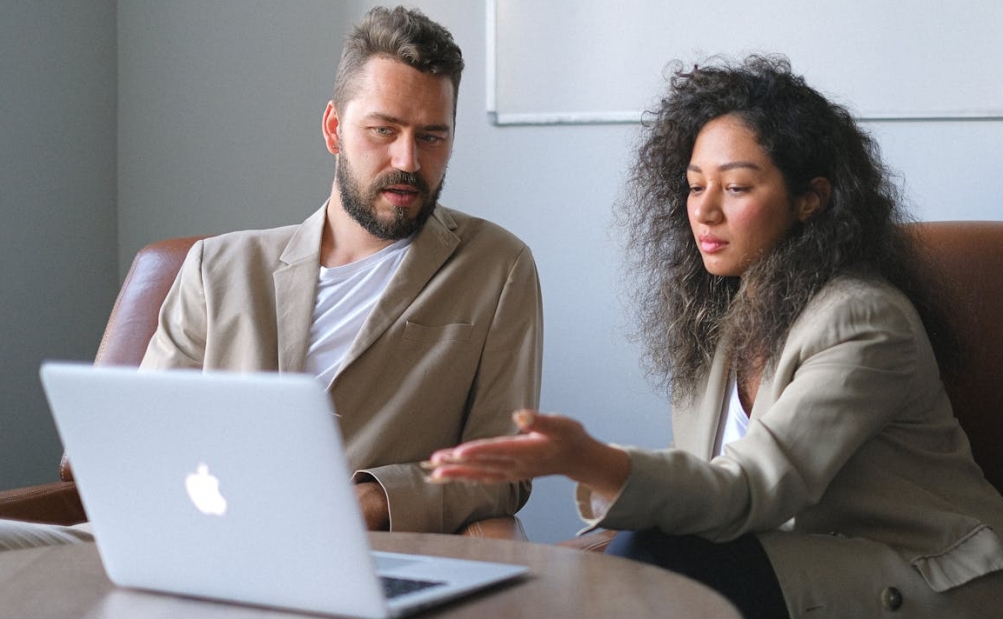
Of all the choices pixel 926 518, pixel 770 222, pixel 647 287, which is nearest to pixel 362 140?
pixel 647 287

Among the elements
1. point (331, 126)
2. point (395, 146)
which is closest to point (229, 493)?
point (395, 146)

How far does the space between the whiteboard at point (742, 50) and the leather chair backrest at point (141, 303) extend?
813mm

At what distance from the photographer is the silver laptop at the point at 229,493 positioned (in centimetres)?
103

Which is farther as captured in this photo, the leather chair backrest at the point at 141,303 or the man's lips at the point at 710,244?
the leather chair backrest at the point at 141,303

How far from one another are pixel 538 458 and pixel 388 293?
889mm

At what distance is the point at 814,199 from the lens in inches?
71.6

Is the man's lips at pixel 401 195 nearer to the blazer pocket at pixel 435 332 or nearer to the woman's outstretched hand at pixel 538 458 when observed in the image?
the blazer pocket at pixel 435 332

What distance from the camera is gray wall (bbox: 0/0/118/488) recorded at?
9.71ft

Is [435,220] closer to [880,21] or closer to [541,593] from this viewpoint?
[880,21]

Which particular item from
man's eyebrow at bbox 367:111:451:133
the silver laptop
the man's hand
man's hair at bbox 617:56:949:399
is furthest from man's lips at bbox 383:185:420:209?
the silver laptop

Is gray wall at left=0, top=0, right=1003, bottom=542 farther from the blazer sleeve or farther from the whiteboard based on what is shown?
the blazer sleeve

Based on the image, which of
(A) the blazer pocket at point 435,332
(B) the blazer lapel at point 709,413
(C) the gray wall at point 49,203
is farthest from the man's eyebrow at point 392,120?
(C) the gray wall at point 49,203

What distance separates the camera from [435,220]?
7.19 feet

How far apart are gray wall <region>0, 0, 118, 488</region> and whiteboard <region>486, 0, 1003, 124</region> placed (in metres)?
1.07
